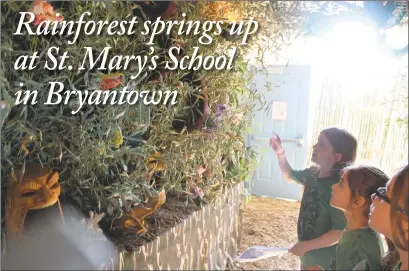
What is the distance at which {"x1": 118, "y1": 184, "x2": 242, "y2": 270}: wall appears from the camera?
25.3 inches

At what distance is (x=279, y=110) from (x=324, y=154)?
16 centimetres

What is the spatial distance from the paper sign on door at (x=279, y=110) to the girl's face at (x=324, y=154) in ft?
0.33

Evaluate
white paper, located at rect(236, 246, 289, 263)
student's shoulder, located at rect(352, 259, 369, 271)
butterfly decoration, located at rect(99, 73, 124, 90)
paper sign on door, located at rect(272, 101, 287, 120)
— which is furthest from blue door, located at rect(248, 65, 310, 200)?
butterfly decoration, located at rect(99, 73, 124, 90)

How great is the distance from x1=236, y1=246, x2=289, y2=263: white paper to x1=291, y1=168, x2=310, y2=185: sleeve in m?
0.13

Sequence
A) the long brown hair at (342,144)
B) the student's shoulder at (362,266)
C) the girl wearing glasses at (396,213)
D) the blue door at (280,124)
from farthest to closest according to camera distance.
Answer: the blue door at (280,124), the long brown hair at (342,144), the student's shoulder at (362,266), the girl wearing glasses at (396,213)

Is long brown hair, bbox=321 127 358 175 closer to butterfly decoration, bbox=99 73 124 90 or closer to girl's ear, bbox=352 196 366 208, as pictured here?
girl's ear, bbox=352 196 366 208

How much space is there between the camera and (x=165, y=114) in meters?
0.62

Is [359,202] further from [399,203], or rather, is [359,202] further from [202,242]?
[202,242]

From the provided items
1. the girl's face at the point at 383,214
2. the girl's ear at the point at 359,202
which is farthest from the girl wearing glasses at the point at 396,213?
the girl's ear at the point at 359,202

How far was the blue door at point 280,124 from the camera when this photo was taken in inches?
24.1

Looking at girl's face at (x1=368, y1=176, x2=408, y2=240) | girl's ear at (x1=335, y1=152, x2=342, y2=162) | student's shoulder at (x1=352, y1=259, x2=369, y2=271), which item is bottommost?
student's shoulder at (x1=352, y1=259, x2=369, y2=271)

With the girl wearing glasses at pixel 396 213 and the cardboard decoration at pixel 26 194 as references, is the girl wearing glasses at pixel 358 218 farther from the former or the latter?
the cardboard decoration at pixel 26 194

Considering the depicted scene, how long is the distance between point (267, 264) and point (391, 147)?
0.37 meters

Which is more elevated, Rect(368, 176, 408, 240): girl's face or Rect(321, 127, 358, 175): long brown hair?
Rect(321, 127, 358, 175): long brown hair
